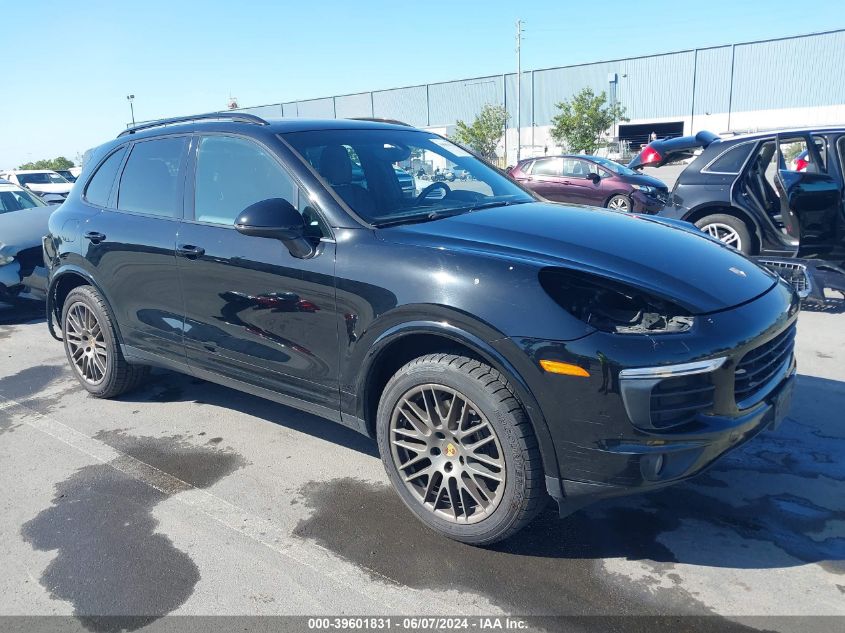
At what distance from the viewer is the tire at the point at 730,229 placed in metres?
7.18

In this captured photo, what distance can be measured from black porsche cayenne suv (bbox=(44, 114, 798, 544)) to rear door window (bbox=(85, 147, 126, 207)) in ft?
1.19

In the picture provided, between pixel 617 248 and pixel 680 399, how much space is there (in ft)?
2.57

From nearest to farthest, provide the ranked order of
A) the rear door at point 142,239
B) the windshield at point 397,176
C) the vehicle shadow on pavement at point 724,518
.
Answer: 1. the vehicle shadow on pavement at point 724,518
2. the windshield at point 397,176
3. the rear door at point 142,239

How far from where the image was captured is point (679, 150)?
7.78 meters

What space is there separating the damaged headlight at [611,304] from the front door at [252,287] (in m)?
1.12

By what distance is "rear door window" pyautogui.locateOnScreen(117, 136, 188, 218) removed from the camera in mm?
4113

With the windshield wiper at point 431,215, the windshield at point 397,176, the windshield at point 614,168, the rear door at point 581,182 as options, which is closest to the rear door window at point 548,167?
the rear door at point 581,182

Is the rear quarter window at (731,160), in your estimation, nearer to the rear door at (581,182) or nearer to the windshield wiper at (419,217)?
the windshield wiper at (419,217)

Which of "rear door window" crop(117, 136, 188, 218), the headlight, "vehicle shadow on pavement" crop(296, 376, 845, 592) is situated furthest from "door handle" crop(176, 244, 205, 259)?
the headlight

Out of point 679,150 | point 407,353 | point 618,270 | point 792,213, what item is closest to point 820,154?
point 792,213

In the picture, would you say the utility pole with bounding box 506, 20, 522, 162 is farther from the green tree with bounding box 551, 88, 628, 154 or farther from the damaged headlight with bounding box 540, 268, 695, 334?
the damaged headlight with bounding box 540, 268, 695, 334

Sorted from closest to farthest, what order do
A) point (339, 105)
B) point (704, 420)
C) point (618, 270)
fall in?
point (704, 420)
point (618, 270)
point (339, 105)

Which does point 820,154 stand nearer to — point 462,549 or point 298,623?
point 462,549

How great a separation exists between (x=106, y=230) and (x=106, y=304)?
521mm
